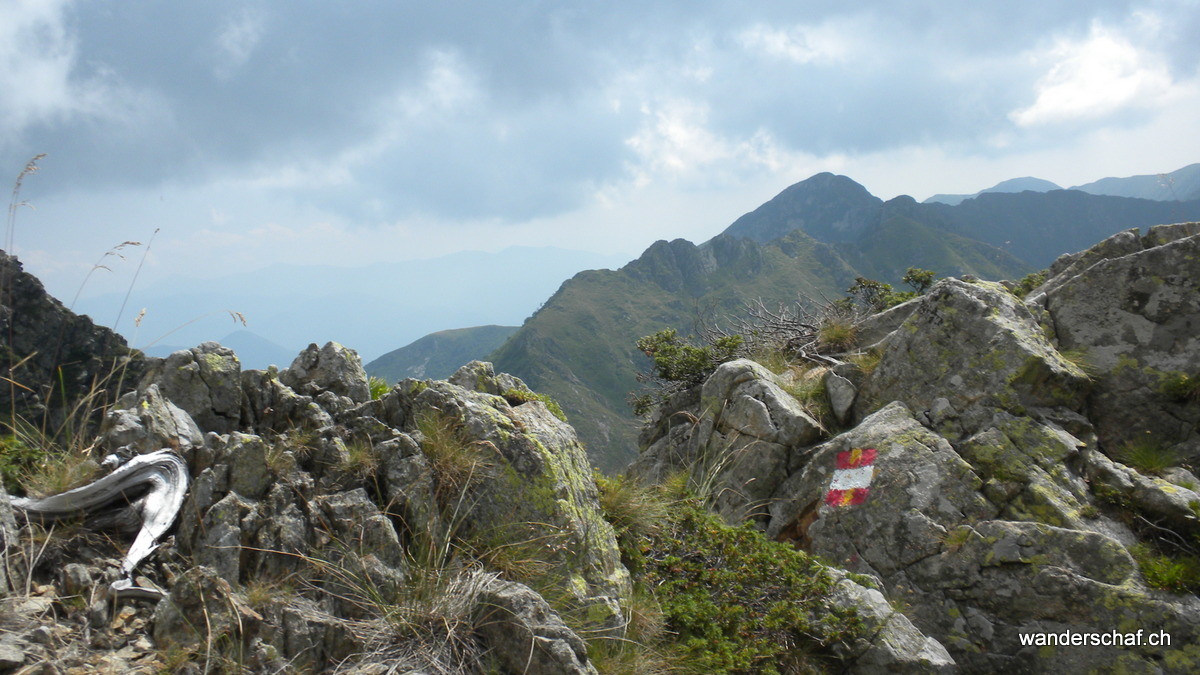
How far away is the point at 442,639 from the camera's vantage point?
15.7ft

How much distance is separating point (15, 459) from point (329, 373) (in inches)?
124

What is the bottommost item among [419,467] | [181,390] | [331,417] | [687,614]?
[687,614]

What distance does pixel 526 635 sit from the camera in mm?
4855

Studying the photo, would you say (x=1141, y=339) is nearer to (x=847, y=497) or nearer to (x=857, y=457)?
(x=857, y=457)

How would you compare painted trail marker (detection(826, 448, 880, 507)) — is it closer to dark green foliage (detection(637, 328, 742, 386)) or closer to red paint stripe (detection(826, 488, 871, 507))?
red paint stripe (detection(826, 488, 871, 507))

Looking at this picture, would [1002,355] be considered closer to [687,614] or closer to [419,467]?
[687,614]

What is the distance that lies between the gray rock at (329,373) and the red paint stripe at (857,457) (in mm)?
6977

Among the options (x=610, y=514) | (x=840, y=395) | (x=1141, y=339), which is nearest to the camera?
(x=610, y=514)

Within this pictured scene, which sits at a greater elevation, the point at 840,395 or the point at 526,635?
the point at 840,395

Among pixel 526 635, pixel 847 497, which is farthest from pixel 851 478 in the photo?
pixel 526 635

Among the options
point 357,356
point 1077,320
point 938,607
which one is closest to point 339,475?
point 357,356

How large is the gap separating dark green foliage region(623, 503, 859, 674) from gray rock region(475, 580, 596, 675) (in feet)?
4.27

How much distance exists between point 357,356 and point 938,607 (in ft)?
27.3

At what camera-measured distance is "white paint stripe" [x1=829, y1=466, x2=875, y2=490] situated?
8469mm
